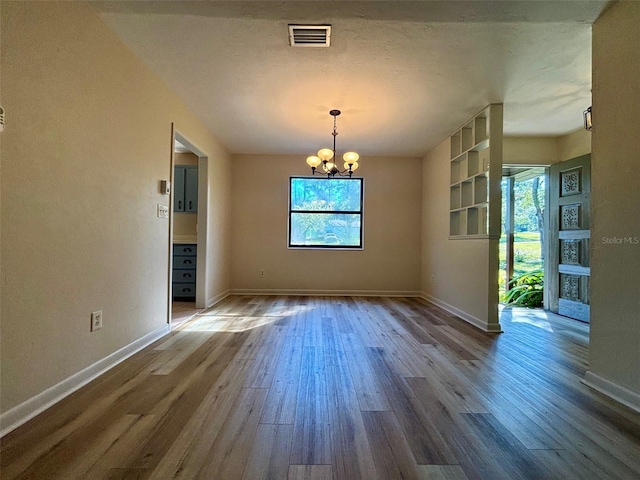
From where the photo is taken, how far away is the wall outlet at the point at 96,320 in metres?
2.06

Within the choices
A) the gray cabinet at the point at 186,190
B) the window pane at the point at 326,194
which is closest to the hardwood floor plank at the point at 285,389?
the gray cabinet at the point at 186,190

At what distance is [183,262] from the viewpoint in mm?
4820

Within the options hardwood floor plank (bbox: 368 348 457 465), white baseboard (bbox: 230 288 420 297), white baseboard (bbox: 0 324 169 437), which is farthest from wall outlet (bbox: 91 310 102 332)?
white baseboard (bbox: 230 288 420 297)

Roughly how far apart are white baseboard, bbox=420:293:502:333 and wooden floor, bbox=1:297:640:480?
46cm

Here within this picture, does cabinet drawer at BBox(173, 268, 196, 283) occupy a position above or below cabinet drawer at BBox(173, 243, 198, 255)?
below

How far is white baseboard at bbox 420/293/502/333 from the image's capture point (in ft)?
11.0

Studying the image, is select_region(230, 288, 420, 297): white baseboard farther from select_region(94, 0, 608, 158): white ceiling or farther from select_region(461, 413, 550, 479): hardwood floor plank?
select_region(461, 413, 550, 479): hardwood floor plank

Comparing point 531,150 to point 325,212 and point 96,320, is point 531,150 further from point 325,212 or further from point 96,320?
point 96,320

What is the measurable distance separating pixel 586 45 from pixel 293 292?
468 centimetres

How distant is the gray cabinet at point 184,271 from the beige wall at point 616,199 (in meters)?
4.59

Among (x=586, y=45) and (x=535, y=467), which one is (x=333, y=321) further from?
(x=586, y=45)
